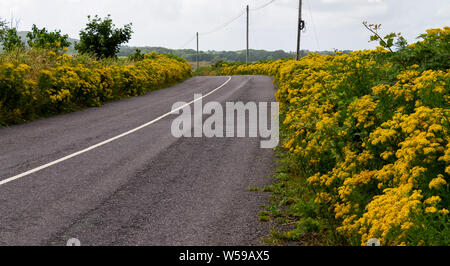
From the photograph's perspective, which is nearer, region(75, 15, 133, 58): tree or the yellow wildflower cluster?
the yellow wildflower cluster

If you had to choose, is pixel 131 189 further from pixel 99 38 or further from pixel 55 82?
pixel 99 38

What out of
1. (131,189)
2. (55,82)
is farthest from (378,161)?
(55,82)

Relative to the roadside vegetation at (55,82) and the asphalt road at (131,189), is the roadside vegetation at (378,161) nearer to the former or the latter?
the asphalt road at (131,189)

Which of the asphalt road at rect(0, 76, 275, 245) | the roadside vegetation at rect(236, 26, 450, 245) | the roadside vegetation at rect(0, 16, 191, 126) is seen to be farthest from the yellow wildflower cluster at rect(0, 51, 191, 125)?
the roadside vegetation at rect(236, 26, 450, 245)

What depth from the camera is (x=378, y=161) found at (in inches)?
201

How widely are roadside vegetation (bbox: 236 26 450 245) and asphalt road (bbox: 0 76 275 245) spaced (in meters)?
0.58

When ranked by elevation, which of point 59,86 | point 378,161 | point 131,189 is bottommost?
point 131,189

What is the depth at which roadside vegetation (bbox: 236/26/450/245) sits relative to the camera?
346 centimetres

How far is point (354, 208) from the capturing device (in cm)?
445

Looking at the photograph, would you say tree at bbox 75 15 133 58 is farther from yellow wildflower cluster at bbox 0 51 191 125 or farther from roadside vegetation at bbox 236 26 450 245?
roadside vegetation at bbox 236 26 450 245

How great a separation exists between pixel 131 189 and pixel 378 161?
141 inches

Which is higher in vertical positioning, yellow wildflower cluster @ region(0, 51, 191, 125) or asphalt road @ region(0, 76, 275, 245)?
yellow wildflower cluster @ region(0, 51, 191, 125)
